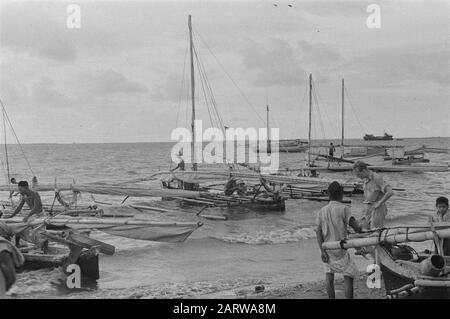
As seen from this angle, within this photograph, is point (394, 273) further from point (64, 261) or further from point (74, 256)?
point (64, 261)

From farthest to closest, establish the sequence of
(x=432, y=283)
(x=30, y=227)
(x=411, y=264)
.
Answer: (x=30, y=227), (x=411, y=264), (x=432, y=283)

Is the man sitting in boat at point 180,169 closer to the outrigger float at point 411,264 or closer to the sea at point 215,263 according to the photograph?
the sea at point 215,263

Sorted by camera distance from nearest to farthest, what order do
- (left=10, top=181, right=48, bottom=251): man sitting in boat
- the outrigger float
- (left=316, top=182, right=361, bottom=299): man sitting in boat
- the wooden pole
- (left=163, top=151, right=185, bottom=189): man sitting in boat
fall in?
the outrigger float → the wooden pole → (left=316, top=182, right=361, bottom=299): man sitting in boat → (left=10, top=181, right=48, bottom=251): man sitting in boat → (left=163, top=151, right=185, bottom=189): man sitting in boat

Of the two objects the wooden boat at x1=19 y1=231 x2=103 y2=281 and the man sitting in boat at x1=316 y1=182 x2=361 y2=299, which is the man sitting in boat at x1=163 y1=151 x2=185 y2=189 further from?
the man sitting in boat at x1=316 y1=182 x2=361 y2=299

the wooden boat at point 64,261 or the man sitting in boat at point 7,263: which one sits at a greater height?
the man sitting in boat at point 7,263

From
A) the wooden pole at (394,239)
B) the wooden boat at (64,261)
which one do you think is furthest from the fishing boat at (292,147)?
the wooden pole at (394,239)

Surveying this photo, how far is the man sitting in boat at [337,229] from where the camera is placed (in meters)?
6.88

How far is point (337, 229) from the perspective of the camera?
22.7 ft

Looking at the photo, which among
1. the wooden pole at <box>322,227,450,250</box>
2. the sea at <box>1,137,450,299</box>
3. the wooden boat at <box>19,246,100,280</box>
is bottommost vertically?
the sea at <box>1,137,450,299</box>

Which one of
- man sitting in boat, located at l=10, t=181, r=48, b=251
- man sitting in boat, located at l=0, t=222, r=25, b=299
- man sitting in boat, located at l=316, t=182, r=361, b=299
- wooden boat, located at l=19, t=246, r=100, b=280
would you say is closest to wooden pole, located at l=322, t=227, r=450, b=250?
man sitting in boat, located at l=316, t=182, r=361, b=299

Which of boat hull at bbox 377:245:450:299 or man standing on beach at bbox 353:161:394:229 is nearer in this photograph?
boat hull at bbox 377:245:450:299

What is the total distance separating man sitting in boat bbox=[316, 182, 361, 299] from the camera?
6.88 metres

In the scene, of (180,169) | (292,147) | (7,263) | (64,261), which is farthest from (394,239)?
(292,147)

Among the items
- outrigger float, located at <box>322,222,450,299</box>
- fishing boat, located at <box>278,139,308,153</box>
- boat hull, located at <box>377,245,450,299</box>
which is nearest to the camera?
outrigger float, located at <box>322,222,450,299</box>
